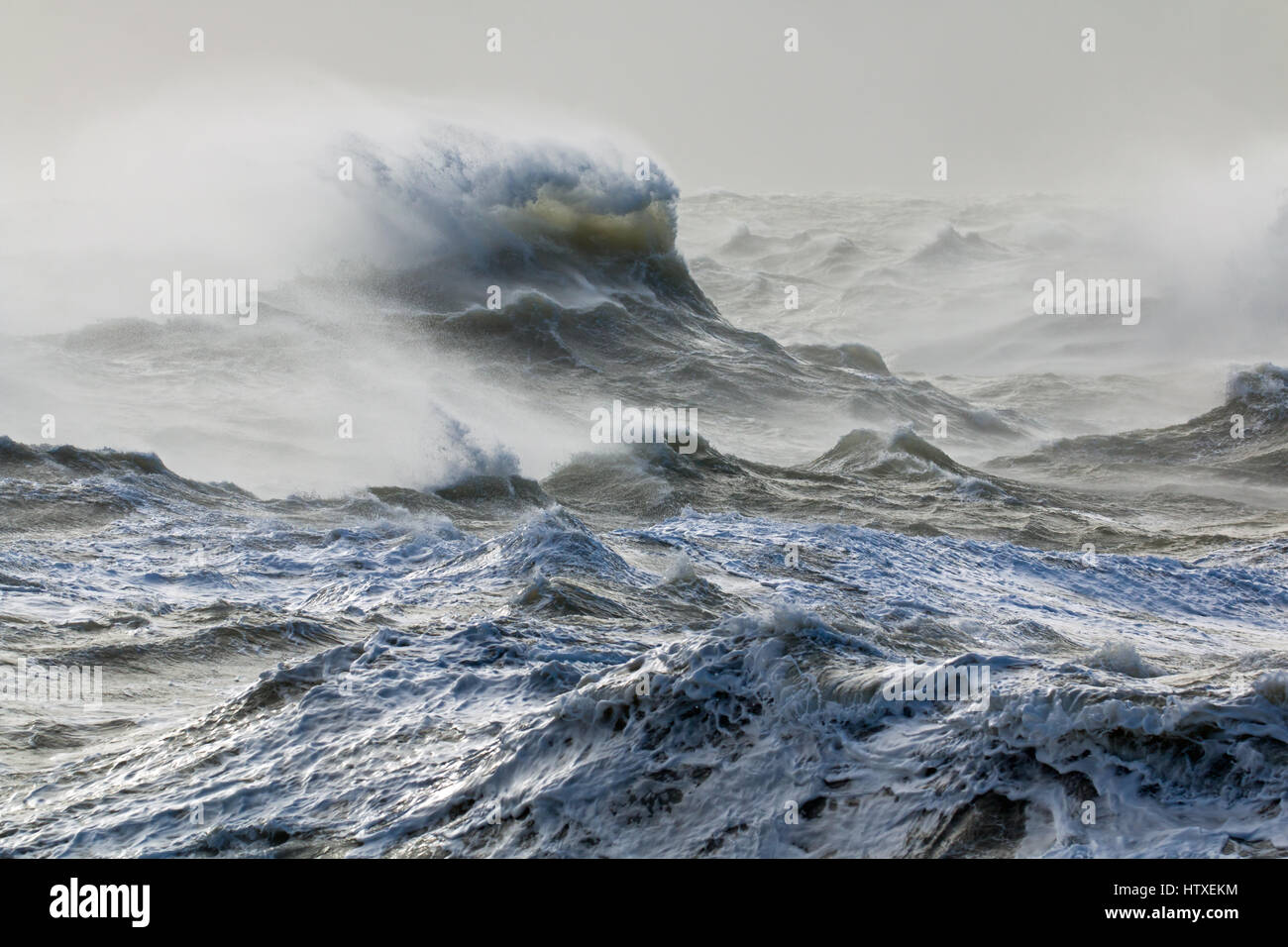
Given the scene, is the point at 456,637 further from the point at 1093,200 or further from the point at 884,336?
the point at 1093,200

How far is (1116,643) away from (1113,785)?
1949 millimetres

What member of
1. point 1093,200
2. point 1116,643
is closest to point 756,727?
point 1116,643

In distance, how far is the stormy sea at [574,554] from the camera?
4.93m

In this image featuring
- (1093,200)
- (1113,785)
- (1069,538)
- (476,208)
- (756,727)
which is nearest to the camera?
(1113,785)

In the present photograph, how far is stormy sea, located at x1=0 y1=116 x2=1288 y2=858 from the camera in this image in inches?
194

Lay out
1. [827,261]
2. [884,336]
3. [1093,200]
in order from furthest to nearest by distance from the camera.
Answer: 1. [1093,200]
2. [827,261]
3. [884,336]

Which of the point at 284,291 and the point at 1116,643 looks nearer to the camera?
the point at 1116,643

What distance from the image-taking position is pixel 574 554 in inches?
390

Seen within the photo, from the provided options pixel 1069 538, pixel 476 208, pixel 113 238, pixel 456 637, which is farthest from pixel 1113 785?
pixel 113 238

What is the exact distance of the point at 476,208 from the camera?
26.5 meters
